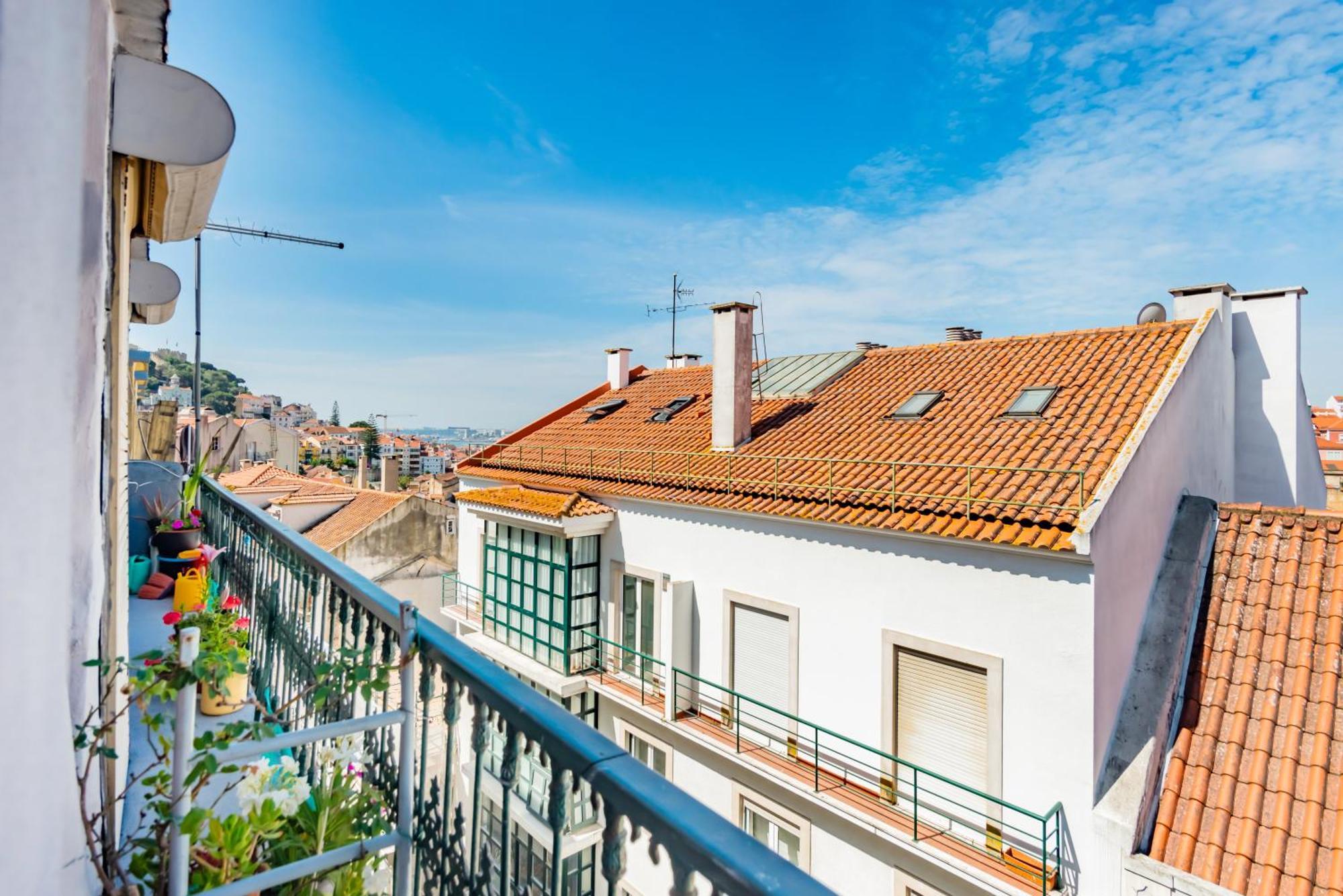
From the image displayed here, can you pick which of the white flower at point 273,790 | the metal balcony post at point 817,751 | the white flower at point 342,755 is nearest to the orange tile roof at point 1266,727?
the metal balcony post at point 817,751

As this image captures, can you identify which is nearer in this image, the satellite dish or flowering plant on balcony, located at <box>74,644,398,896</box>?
flowering plant on balcony, located at <box>74,644,398,896</box>

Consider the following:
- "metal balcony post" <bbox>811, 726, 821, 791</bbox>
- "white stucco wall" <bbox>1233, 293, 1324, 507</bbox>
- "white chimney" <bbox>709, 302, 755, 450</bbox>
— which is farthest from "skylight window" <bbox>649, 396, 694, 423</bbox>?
"white stucco wall" <bbox>1233, 293, 1324, 507</bbox>

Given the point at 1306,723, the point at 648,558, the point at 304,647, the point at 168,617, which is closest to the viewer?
the point at 168,617

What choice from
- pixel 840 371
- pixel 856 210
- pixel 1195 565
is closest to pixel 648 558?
pixel 840 371

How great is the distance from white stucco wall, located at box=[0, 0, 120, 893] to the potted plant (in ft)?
0.88

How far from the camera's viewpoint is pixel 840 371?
12.8 meters

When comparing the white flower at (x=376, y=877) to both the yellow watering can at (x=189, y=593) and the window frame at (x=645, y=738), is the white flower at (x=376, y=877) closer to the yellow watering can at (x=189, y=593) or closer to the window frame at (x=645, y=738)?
Answer: the yellow watering can at (x=189, y=593)

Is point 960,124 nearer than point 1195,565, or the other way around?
point 1195,565

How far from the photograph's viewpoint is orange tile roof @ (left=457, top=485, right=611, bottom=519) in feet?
35.6

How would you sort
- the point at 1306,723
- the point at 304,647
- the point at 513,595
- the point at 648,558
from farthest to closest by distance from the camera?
the point at 513,595, the point at 648,558, the point at 1306,723, the point at 304,647

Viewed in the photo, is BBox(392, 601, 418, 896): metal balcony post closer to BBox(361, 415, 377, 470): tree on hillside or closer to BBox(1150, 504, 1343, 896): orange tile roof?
BBox(1150, 504, 1343, 896): orange tile roof

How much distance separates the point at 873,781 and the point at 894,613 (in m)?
2.01

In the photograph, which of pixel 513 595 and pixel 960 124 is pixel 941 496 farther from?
pixel 960 124

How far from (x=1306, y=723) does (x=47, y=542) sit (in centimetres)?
877
